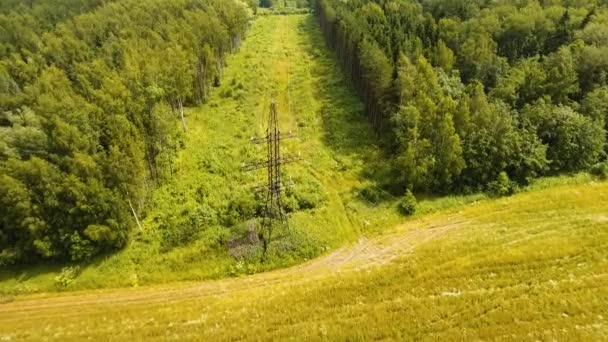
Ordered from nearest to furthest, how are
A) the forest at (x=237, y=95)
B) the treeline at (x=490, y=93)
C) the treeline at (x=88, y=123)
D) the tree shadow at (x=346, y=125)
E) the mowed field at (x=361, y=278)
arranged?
the mowed field at (x=361, y=278)
the treeline at (x=88, y=123)
the forest at (x=237, y=95)
the treeline at (x=490, y=93)
the tree shadow at (x=346, y=125)

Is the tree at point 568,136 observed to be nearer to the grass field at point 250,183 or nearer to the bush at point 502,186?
the bush at point 502,186

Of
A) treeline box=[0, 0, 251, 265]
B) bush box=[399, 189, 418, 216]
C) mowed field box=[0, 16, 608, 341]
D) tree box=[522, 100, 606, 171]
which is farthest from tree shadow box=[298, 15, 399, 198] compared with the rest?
treeline box=[0, 0, 251, 265]

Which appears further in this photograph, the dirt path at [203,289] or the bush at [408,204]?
the bush at [408,204]

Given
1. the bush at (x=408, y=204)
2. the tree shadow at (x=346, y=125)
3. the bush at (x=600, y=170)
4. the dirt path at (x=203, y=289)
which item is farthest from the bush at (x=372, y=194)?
the bush at (x=600, y=170)

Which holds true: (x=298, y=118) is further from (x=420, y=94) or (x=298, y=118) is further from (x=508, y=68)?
(x=508, y=68)

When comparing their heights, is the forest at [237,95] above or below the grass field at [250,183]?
above

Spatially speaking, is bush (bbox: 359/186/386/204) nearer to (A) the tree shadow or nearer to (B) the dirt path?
(A) the tree shadow
